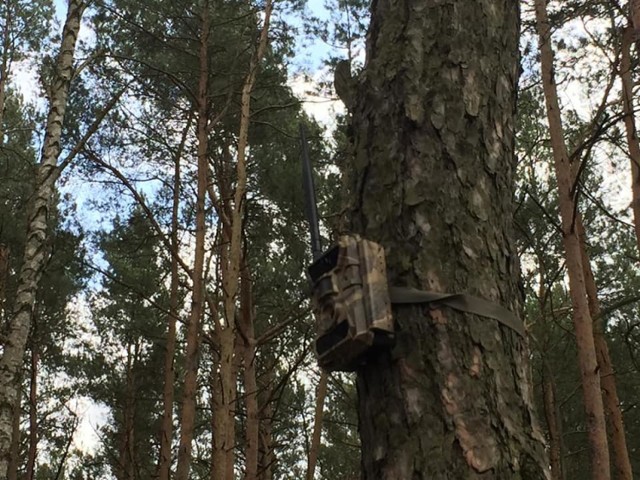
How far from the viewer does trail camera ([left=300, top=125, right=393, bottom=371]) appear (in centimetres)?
109

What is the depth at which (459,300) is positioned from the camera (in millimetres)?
1101

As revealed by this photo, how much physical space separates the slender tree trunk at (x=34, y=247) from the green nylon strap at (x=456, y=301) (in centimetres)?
444

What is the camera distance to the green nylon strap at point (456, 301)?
43.3 inches

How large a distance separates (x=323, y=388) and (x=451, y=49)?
734 centimetres

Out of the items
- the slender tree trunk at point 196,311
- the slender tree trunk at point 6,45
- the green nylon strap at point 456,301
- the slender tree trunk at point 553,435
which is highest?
the slender tree trunk at point 6,45

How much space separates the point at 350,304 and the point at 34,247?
16.2 ft

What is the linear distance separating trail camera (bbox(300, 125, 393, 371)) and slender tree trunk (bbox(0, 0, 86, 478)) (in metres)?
4.31

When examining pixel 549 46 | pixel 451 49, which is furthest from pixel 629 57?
pixel 451 49

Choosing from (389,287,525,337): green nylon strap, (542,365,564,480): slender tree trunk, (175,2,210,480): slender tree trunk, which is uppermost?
(175,2,210,480): slender tree trunk

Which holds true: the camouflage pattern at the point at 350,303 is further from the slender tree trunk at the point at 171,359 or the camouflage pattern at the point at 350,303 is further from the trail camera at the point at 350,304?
the slender tree trunk at the point at 171,359

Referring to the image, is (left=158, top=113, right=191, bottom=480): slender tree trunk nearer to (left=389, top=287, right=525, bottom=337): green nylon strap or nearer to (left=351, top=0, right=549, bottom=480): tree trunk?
(left=351, top=0, right=549, bottom=480): tree trunk

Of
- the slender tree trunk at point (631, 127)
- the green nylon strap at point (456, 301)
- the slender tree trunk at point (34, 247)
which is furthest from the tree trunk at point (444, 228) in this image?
the slender tree trunk at point (34, 247)

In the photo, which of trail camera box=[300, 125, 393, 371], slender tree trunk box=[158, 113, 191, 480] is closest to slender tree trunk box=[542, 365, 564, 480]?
slender tree trunk box=[158, 113, 191, 480]

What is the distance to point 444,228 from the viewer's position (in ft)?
3.82
